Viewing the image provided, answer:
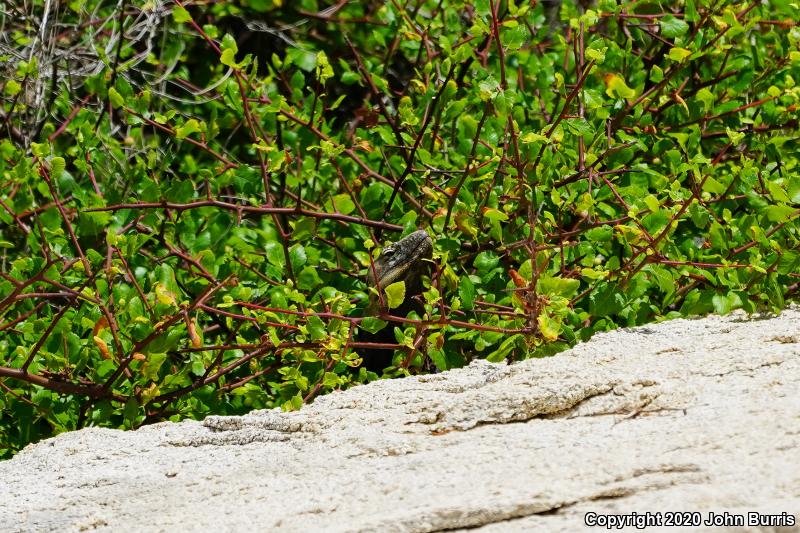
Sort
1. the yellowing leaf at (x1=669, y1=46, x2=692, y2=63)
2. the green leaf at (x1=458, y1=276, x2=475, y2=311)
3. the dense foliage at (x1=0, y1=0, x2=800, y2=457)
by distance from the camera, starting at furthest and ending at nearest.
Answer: the yellowing leaf at (x1=669, y1=46, x2=692, y2=63) < the green leaf at (x1=458, y1=276, x2=475, y2=311) < the dense foliage at (x1=0, y1=0, x2=800, y2=457)

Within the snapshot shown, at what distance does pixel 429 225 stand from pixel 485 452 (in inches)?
55.3

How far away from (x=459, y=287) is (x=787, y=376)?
1102mm

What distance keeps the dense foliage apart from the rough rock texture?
0.21 metres

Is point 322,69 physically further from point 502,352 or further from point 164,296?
point 502,352

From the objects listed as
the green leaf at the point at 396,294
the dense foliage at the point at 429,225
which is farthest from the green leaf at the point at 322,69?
the green leaf at the point at 396,294

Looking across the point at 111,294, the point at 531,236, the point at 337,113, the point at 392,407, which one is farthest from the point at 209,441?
the point at 337,113

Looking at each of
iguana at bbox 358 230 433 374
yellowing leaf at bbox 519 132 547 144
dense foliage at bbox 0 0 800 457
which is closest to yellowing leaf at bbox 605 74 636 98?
dense foliage at bbox 0 0 800 457

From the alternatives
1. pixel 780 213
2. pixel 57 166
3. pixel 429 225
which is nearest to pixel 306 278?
pixel 429 225

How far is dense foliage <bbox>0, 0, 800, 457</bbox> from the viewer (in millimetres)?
2920

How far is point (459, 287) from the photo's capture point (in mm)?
3096

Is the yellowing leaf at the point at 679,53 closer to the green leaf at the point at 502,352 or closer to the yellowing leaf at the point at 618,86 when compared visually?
the yellowing leaf at the point at 618,86

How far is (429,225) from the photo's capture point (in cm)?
343

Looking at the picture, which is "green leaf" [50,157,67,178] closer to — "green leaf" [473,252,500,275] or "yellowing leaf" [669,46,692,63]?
"green leaf" [473,252,500,275]

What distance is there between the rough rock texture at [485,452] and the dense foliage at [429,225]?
0.69ft
